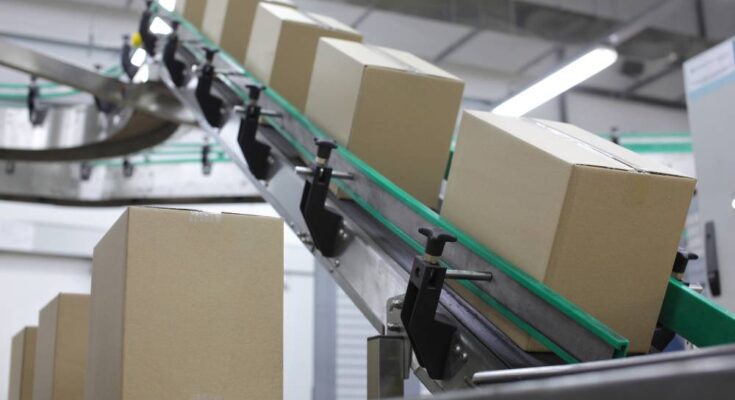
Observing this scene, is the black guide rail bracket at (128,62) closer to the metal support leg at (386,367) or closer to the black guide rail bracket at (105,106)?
the black guide rail bracket at (105,106)

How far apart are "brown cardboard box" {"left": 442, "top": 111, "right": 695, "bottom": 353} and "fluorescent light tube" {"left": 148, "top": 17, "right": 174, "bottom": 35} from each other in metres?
2.46

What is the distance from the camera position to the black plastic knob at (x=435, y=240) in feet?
5.24

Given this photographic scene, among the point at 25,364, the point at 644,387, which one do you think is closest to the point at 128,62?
the point at 25,364

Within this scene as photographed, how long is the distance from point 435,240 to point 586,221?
29cm

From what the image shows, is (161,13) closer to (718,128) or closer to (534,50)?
(718,128)

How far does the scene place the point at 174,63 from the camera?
3.49m

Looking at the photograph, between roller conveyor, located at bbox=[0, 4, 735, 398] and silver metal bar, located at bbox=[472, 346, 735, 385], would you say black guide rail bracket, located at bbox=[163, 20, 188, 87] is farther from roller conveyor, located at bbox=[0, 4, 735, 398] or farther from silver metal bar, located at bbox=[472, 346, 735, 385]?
silver metal bar, located at bbox=[472, 346, 735, 385]

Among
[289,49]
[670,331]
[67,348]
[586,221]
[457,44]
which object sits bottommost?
[67,348]

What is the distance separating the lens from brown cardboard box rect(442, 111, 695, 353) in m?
1.54

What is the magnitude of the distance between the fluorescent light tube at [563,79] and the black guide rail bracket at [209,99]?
2.54 metres

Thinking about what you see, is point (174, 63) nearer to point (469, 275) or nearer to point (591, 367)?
point (469, 275)

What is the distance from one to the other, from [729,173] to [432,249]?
191 cm

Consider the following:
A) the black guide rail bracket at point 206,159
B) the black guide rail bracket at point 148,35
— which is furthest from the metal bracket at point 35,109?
the black guide rail bracket at point 206,159

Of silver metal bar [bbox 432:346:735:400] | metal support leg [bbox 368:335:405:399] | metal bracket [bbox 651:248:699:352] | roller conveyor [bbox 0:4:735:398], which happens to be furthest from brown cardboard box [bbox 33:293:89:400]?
silver metal bar [bbox 432:346:735:400]
